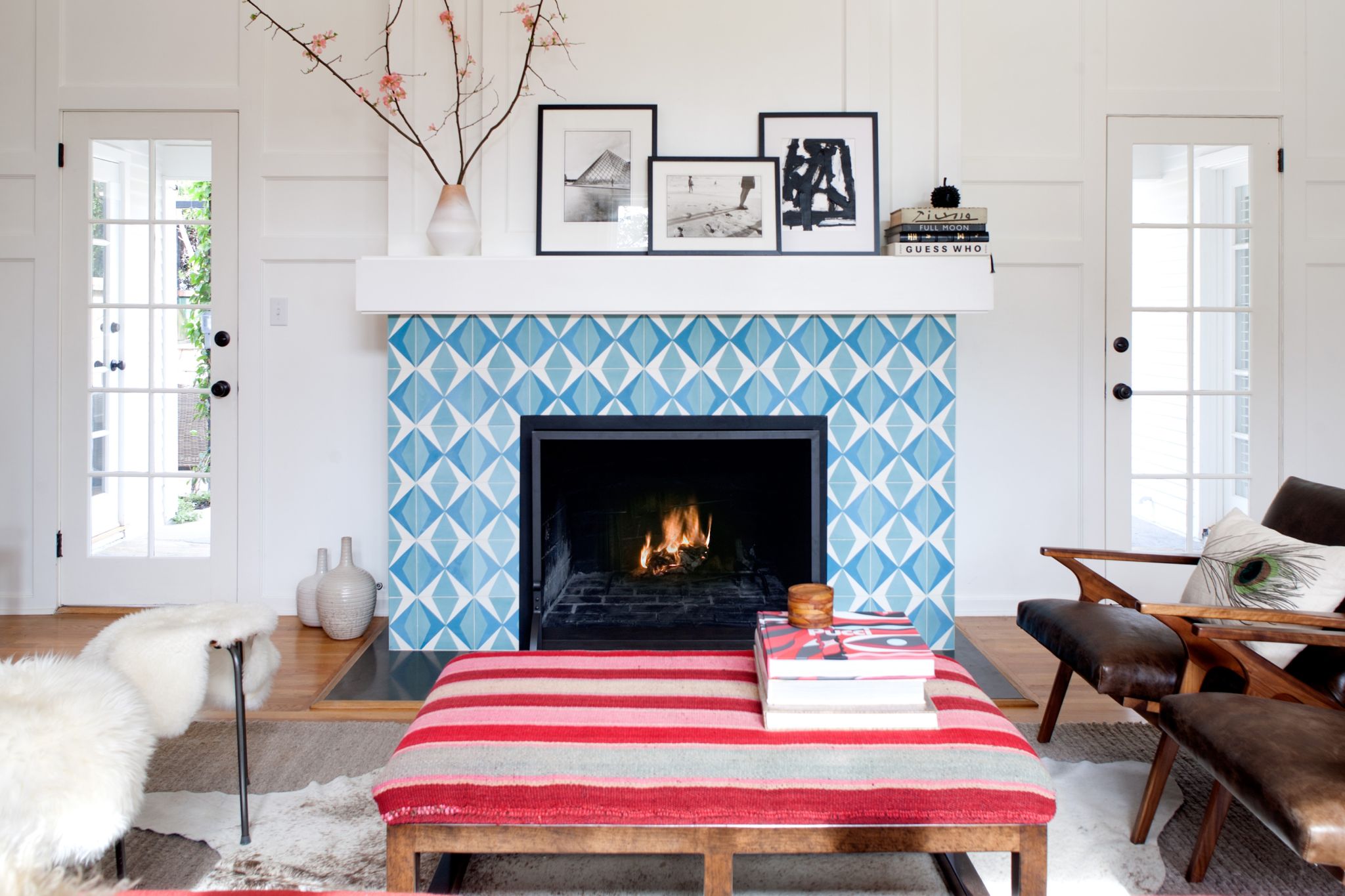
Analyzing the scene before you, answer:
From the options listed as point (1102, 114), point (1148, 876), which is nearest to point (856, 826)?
point (1148, 876)

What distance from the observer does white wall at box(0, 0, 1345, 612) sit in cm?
362

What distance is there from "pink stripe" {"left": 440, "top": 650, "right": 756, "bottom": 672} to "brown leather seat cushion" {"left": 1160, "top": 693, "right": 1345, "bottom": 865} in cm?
79

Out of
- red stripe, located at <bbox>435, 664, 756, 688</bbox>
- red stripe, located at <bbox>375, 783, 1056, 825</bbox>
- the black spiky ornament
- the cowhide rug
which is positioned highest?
the black spiky ornament

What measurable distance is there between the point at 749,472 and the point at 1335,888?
1935 mm

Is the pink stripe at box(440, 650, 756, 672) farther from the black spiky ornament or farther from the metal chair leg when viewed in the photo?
the black spiky ornament

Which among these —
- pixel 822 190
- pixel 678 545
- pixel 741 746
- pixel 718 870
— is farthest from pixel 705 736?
pixel 822 190

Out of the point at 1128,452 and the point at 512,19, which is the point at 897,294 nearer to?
the point at 1128,452

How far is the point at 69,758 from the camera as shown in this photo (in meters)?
1.38

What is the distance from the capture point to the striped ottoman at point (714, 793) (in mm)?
1424

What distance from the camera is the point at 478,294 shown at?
9.96ft

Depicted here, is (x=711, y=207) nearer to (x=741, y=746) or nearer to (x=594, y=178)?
(x=594, y=178)

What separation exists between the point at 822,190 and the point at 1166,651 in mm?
1761

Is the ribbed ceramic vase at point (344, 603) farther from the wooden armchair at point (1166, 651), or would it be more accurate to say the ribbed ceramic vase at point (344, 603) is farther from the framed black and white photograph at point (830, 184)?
the wooden armchair at point (1166, 651)

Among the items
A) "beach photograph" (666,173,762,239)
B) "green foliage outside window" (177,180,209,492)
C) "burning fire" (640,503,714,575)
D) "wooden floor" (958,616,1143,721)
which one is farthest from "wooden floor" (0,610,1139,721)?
"beach photograph" (666,173,762,239)
